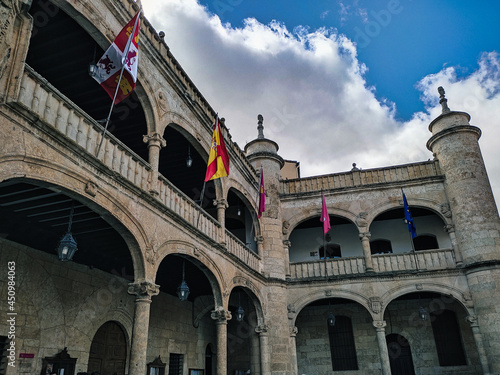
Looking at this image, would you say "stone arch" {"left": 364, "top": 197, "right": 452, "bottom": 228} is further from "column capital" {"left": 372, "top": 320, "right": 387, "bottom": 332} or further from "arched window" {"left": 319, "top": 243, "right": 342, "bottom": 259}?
"column capital" {"left": 372, "top": 320, "right": 387, "bottom": 332}

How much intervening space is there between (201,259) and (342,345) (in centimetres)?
918

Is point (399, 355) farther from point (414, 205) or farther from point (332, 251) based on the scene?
point (414, 205)

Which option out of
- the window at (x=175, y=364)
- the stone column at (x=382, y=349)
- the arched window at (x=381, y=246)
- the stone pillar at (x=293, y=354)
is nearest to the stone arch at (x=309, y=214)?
the arched window at (x=381, y=246)

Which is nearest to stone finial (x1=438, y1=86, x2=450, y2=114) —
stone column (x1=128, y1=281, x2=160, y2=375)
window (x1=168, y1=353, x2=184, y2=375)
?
window (x1=168, y1=353, x2=184, y2=375)

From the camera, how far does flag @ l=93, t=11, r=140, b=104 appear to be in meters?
6.62

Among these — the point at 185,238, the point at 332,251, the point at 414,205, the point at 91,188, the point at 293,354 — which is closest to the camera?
the point at 91,188

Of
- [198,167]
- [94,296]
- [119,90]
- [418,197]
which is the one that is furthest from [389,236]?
[119,90]

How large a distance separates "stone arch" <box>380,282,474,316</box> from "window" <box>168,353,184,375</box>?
22.4 feet

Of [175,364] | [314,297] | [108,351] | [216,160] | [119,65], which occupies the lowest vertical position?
[175,364]

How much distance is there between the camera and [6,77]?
458cm

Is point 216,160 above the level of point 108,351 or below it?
above

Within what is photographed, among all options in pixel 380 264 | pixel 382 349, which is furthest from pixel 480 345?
pixel 380 264

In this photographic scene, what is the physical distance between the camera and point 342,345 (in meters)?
15.8

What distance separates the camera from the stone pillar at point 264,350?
12898mm
